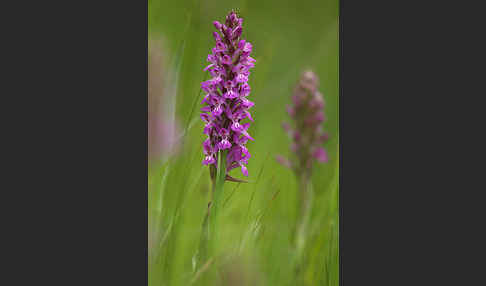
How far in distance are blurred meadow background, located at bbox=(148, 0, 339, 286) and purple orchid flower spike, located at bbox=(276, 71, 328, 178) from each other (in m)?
0.10

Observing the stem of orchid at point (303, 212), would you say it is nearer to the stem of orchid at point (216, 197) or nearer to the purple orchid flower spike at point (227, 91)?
the stem of orchid at point (216, 197)

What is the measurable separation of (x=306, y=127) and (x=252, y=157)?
90 centimetres

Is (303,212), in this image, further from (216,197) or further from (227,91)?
(227,91)

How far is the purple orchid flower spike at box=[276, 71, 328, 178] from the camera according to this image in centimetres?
554

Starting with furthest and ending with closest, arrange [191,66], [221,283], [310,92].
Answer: [310,92], [191,66], [221,283]

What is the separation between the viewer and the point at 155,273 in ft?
17.1

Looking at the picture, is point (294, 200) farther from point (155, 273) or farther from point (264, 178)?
point (155, 273)

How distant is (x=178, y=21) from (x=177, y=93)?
2.84 ft

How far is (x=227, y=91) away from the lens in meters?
4.57

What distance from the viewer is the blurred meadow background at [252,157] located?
505 cm

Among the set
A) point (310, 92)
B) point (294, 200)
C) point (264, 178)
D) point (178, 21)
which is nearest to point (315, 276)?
point (294, 200)

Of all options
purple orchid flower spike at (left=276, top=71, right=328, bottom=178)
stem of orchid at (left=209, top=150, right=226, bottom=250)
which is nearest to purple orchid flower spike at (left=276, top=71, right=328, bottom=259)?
purple orchid flower spike at (left=276, top=71, right=328, bottom=178)

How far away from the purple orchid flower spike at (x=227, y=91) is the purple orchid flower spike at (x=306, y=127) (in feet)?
3.48

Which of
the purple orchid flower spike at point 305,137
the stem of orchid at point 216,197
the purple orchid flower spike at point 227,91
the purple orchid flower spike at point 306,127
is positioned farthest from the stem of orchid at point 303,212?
the purple orchid flower spike at point 227,91
